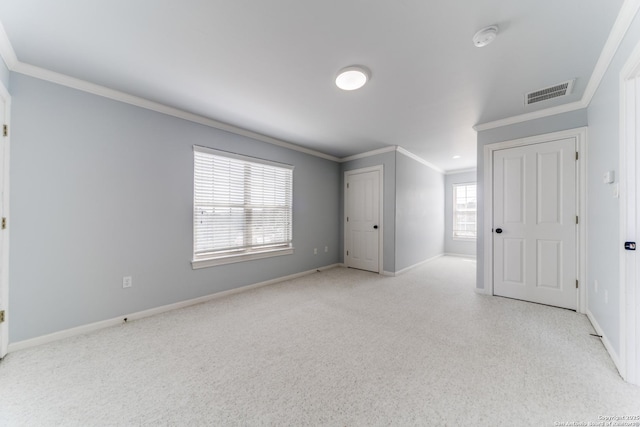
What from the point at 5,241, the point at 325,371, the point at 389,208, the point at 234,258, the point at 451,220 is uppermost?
the point at 389,208

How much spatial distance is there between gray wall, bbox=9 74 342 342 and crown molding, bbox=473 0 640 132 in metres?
3.82

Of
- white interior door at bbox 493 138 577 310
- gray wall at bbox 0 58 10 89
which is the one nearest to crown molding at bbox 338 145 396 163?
white interior door at bbox 493 138 577 310

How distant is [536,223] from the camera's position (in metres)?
3.05

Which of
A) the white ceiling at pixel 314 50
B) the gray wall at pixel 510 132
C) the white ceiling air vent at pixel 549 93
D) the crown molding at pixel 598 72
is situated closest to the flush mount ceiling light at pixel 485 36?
the white ceiling at pixel 314 50

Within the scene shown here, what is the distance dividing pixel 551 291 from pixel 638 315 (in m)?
1.67

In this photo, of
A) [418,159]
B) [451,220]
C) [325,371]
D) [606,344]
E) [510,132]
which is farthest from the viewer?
[451,220]

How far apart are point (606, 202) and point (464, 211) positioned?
4.75 meters

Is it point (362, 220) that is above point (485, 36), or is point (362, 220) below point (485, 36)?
below

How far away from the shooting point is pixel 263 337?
2.25 meters

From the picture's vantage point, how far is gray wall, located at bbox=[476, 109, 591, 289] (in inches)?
111

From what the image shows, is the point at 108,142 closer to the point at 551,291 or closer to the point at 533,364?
the point at 533,364

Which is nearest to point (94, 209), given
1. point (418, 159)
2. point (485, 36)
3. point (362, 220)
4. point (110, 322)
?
point (110, 322)

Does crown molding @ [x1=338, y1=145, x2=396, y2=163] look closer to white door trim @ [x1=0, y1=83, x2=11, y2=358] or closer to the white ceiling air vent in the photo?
the white ceiling air vent

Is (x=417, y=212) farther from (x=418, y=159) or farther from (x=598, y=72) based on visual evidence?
(x=598, y=72)
